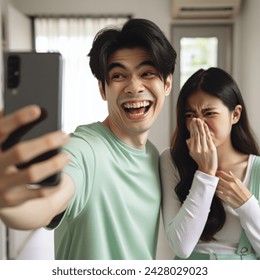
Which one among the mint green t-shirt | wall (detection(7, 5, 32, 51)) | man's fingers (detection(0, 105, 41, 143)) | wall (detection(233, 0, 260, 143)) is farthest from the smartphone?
wall (detection(233, 0, 260, 143))

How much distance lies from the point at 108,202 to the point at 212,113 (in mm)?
334

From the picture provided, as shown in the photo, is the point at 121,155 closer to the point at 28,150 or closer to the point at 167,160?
the point at 167,160

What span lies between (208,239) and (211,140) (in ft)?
0.79

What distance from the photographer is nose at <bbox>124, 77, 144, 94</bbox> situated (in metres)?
0.78

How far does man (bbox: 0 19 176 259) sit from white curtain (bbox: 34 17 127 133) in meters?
2.15

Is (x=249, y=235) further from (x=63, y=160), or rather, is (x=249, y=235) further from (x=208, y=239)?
(x=63, y=160)

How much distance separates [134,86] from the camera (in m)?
0.78

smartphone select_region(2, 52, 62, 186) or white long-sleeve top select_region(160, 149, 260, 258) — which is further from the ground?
smartphone select_region(2, 52, 62, 186)

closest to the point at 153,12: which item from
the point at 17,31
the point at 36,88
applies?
the point at 17,31

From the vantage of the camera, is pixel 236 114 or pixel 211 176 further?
pixel 236 114

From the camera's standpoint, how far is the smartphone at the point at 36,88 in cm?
45

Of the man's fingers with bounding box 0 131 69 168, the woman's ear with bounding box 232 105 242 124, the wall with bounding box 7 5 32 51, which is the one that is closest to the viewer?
the man's fingers with bounding box 0 131 69 168

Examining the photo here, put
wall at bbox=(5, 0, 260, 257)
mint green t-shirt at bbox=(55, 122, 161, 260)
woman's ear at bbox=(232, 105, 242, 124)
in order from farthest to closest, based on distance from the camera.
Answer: wall at bbox=(5, 0, 260, 257) → woman's ear at bbox=(232, 105, 242, 124) → mint green t-shirt at bbox=(55, 122, 161, 260)

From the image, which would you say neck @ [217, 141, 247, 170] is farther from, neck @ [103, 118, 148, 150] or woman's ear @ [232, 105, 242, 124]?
neck @ [103, 118, 148, 150]
